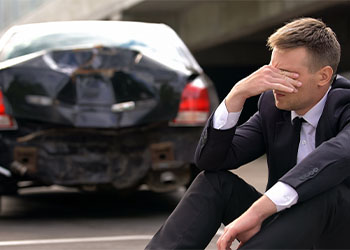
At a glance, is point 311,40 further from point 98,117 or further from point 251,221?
point 98,117

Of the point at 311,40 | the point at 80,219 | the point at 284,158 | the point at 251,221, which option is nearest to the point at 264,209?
the point at 251,221

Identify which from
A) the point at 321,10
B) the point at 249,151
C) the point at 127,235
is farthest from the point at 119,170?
the point at 321,10

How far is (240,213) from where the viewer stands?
3.85 m

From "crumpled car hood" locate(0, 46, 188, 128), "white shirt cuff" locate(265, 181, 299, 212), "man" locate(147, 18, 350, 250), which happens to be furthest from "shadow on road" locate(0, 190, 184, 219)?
"white shirt cuff" locate(265, 181, 299, 212)

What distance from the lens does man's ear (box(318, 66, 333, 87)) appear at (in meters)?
3.74

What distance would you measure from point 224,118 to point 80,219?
131 inches

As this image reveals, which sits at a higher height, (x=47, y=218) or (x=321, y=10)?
→ (x=47, y=218)

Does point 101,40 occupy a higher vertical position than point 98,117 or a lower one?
higher

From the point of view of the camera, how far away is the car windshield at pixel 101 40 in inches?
269

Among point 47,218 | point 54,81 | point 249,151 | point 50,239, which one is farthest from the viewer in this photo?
point 47,218

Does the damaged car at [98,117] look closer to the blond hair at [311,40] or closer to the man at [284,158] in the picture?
the man at [284,158]

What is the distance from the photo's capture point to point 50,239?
5957 millimetres

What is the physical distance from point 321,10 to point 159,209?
1534 cm

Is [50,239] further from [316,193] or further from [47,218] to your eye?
[316,193]
